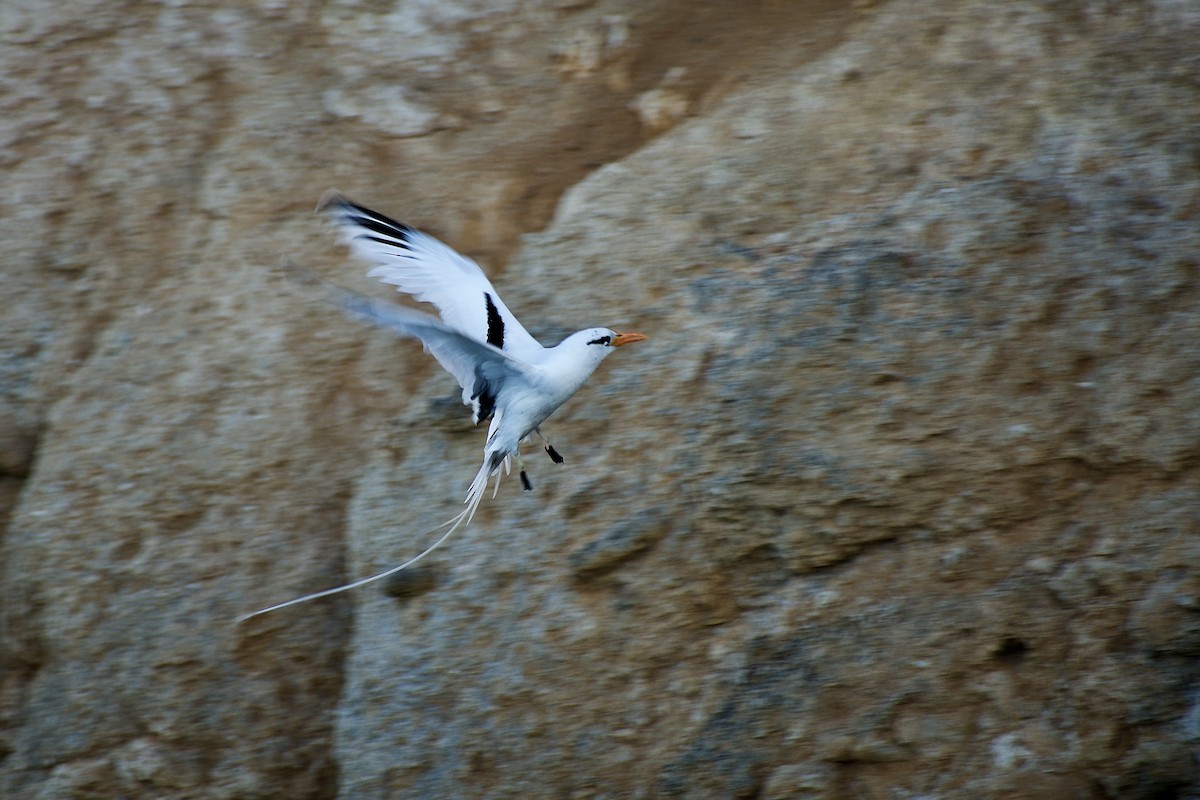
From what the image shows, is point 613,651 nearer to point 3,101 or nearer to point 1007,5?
point 1007,5

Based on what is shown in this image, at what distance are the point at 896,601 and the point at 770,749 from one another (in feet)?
3.36

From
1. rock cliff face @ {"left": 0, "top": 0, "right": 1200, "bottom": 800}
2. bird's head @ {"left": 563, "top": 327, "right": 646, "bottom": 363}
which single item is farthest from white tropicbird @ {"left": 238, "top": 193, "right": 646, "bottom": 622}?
rock cliff face @ {"left": 0, "top": 0, "right": 1200, "bottom": 800}

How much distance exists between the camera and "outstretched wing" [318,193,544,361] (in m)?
5.80

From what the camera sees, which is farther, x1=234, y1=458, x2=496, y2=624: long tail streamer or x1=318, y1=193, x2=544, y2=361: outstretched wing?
x1=318, y1=193, x2=544, y2=361: outstretched wing

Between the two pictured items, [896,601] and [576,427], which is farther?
[576,427]

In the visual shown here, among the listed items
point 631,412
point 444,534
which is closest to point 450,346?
point 631,412

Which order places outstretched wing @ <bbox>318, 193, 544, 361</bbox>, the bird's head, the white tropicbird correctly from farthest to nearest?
outstretched wing @ <bbox>318, 193, 544, 361</bbox>
the bird's head
the white tropicbird

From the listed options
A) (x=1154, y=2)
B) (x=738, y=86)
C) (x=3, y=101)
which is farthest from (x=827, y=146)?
(x=3, y=101)

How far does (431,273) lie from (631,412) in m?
1.45

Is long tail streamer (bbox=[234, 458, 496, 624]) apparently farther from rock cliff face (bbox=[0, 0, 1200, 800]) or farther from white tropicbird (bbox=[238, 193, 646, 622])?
rock cliff face (bbox=[0, 0, 1200, 800])

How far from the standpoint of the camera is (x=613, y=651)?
20.4 ft

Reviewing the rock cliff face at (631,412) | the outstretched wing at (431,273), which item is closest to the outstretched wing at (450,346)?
the outstretched wing at (431,273)

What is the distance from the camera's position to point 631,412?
6547 mm

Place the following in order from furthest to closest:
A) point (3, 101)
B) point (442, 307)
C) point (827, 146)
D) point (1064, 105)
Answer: point (3, 101) < point (827, 146) < point (1064, 105) < point (442, 307)
